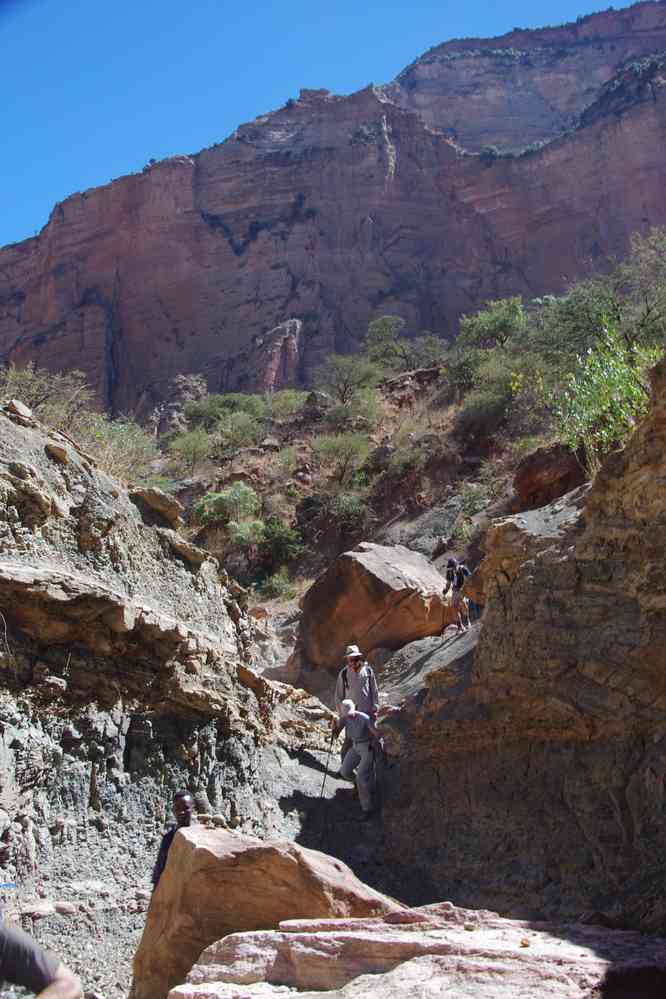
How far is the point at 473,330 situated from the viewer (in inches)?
1220

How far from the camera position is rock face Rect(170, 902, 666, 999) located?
310 cm

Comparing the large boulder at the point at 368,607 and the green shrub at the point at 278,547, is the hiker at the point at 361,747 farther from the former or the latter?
the green shrub at the point at 278,547

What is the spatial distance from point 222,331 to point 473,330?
15.5 metres

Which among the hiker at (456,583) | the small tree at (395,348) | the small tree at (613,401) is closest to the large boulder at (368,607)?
the hiker at (456,583)

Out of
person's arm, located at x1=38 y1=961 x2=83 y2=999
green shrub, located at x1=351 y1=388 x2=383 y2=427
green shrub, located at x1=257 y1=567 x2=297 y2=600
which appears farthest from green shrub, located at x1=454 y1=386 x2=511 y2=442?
person's arm, located at x1=38 y1=961 x2=83 y2=999

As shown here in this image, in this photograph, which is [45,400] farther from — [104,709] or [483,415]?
[483,415]

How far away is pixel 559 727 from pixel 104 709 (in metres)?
3.56

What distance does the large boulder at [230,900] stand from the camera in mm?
4355

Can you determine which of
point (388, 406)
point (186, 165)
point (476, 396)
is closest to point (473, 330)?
point (388, 406)

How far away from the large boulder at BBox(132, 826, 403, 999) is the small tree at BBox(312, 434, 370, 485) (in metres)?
20.3

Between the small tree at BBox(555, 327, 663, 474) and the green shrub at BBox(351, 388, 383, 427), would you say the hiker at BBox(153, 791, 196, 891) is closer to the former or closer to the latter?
the small tree at BBox(555, 327, 663, 474)

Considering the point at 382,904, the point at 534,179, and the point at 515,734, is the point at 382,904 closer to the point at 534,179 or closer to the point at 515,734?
the point at 515,734

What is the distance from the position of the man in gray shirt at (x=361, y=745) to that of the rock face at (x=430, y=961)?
11.3 feet

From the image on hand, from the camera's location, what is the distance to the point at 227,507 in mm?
23234
